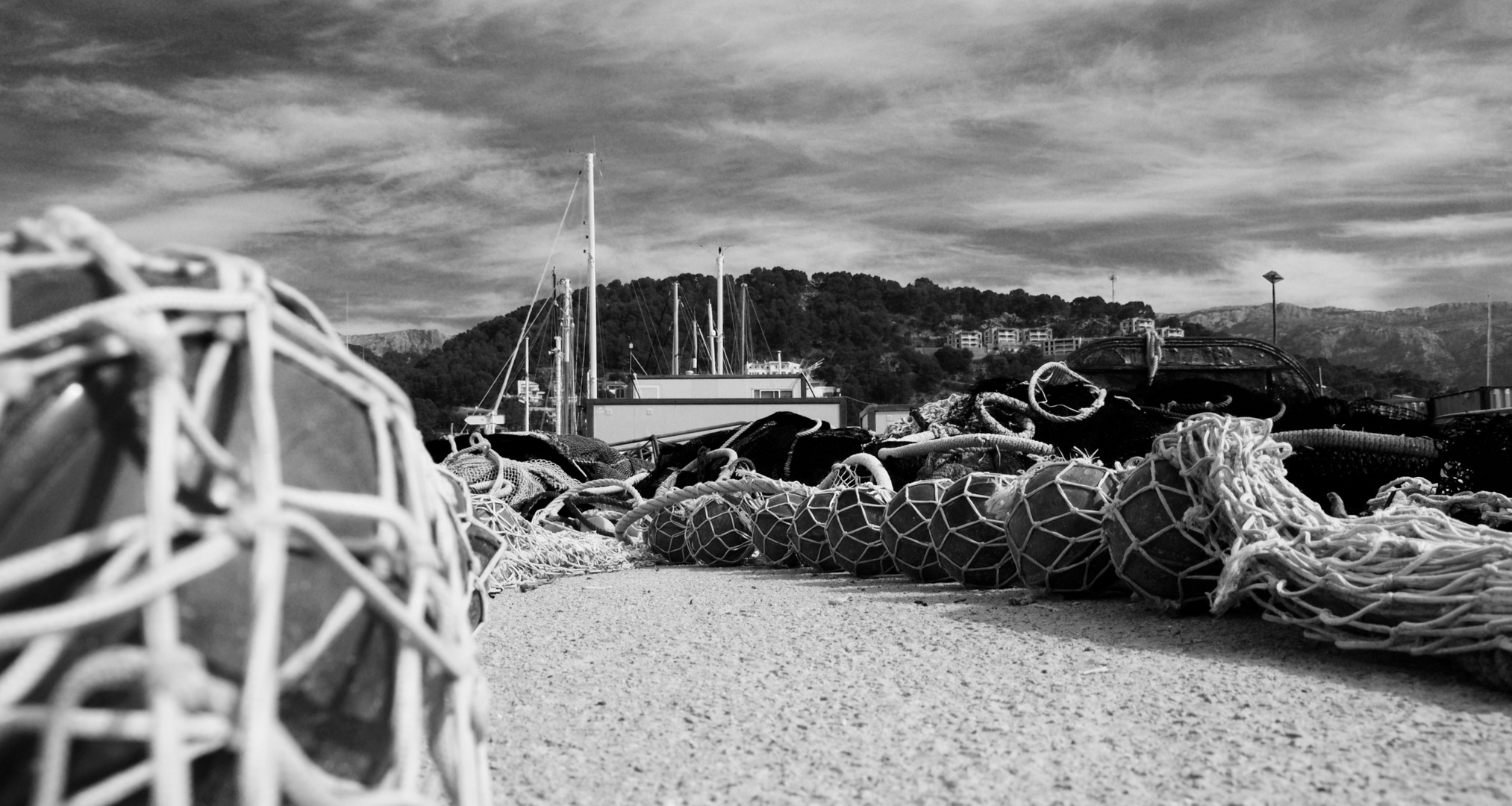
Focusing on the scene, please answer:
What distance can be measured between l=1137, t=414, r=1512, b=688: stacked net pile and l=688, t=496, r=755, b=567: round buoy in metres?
3.35

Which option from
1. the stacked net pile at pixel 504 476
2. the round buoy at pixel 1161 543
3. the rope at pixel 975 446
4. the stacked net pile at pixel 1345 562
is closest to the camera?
the stacked net pile at pixel 1345 562

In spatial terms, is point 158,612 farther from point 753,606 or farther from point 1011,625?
point 753,606

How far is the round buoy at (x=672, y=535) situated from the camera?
295 inches

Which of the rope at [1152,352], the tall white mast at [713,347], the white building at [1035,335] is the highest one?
the white building at [1035,335]

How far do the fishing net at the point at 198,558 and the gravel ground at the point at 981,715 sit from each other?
100cm

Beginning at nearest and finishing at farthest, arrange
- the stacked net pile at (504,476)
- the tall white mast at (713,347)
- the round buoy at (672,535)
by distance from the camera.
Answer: the round buoy at (672,535)
the stacked net pile at (504,476)
the tall white mast at (713,347)

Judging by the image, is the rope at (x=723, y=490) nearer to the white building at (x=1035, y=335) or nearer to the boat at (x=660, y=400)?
the boat at (x=660, y=400)

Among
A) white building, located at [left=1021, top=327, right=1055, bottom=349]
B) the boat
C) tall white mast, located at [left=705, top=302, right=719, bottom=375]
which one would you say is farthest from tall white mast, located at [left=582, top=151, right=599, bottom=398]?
white building, located at [left=1021, top=327, right=1055, bottom=349]

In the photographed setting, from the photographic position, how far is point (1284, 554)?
3.62 m

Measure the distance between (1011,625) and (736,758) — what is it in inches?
73.0

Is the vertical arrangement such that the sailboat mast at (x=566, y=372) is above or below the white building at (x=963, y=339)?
below

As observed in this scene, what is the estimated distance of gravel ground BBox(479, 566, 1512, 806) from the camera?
2.28 m

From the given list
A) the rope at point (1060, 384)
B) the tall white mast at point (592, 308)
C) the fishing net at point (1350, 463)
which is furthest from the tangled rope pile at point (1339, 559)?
the tall white mast at point (592, 308)

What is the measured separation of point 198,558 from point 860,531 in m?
5.05
